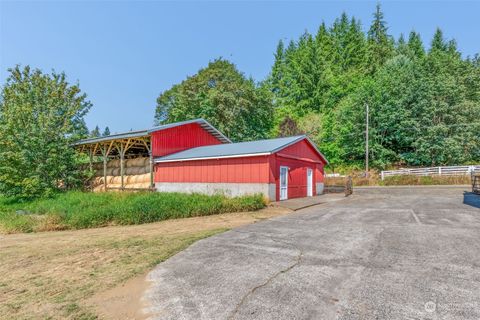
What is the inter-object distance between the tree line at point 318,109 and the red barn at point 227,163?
363cm

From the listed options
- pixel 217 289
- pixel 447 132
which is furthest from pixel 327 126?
pixel 217 289

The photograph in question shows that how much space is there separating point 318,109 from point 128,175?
3075 cm

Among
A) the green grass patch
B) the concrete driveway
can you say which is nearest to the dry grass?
the concrete driveway

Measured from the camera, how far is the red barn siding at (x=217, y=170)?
536 inches

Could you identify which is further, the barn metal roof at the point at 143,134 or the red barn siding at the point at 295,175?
the barn metal roof at the point at 143,134

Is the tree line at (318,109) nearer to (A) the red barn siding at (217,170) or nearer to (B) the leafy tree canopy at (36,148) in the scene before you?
(B) the leafy tree canopy at (36,148)

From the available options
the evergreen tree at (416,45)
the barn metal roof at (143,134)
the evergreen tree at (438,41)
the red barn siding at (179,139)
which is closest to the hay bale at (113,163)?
the barn metal roof at (143,134)

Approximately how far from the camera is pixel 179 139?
1925cm

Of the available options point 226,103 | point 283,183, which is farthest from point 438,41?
point 283,183

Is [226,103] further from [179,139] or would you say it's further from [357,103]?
[357,103]

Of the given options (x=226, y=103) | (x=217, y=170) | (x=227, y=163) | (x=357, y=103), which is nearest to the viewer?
(x=227, y=163)

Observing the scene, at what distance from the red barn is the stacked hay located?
0.92 meters

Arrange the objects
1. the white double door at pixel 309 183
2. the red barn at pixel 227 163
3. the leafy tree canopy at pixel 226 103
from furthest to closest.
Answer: the leafy tree canopy at pixel 226 103 → the white double door at pixel 309 183 → the red barn at pixel 227 163

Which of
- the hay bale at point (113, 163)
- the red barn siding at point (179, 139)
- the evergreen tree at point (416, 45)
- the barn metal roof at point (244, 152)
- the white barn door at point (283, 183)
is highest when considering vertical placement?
the evergreen tree at point (416, 45)
